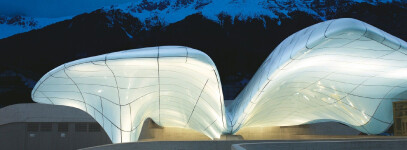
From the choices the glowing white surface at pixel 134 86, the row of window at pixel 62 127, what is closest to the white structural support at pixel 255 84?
the glowing white surface at pixel 134 86

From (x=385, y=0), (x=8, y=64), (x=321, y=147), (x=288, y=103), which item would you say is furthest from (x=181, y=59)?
(x=385, y=0)

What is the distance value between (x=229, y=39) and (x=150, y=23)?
18.6 m

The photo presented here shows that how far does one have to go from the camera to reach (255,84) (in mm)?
19766

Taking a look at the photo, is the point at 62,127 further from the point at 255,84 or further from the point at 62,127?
the point at 255,84

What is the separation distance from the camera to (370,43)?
14.9 meters

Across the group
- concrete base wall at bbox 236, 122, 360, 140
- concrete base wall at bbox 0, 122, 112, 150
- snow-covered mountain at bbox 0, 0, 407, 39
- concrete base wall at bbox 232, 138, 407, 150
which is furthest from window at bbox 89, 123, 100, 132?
snow-covered mountain at bbox 0, 0, 407, 39

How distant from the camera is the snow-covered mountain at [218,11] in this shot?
90938 mm

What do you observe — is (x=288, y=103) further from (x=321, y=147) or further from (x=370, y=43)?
(x=321, y=147)

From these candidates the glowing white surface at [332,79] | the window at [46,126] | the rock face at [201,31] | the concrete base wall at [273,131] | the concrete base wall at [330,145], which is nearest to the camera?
the concrete base wall at [330,145]

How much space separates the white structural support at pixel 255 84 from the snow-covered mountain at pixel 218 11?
219 feet

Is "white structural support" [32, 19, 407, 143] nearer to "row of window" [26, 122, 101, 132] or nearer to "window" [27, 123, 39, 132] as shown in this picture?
"row of window" [26, 122, 101, 132]

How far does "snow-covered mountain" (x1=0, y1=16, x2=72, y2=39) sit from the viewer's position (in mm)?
92062

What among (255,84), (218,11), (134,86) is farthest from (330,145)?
(218,11)

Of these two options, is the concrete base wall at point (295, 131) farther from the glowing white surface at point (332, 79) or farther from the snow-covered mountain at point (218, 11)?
the snow-covered mountain at point (218, 11)
